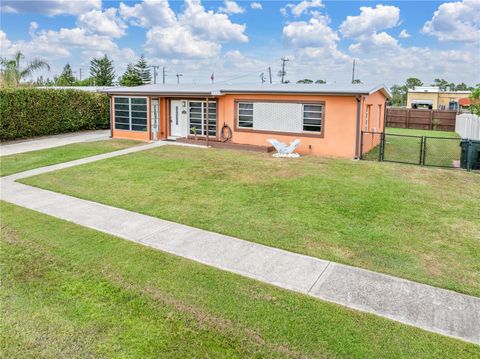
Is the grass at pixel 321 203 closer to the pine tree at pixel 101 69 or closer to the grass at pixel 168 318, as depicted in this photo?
the grass at pixel 168 318

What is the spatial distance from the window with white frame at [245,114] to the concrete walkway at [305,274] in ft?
30.2

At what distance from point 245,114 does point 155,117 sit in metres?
4.73

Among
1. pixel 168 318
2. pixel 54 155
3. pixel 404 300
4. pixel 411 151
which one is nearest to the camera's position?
pixel 168 318

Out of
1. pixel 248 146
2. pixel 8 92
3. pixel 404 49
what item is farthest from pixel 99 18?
pixel 404 49

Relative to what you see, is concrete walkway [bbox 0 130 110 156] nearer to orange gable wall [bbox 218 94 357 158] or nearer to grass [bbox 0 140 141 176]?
grass [bbox 0 140 141 176]

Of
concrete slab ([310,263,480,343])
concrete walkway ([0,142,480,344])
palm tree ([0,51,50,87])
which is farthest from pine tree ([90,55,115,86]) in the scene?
concrete slab ([310,263,480,343])

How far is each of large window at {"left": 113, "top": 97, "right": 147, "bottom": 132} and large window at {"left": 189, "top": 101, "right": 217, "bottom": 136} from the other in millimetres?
2305

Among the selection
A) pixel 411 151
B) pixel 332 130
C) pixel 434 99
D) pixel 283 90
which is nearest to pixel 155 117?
pixel 283 90

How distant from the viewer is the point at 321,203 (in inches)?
328

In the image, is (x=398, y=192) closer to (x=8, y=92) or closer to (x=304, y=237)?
(x=304, y=237)

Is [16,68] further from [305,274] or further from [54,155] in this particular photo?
[305,274]

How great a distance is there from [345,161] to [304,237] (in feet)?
24.7

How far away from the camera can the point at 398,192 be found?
9.28m

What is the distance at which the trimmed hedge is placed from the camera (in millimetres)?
17406
